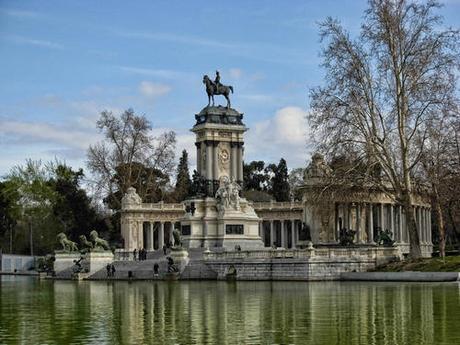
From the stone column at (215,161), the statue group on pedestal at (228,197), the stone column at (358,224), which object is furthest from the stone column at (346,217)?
the stone column at (215,161)

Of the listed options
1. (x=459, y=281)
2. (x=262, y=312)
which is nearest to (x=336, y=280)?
(x=459, y=281)

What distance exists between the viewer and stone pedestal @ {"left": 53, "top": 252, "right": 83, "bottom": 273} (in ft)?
222

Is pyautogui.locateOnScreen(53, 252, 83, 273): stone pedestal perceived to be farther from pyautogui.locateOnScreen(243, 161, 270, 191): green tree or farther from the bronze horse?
pyautogui.locateOnScreen(243, 161, 270, 191): green tree

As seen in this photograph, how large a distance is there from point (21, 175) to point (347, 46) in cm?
5840

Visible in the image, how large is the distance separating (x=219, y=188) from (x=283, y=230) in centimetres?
2074

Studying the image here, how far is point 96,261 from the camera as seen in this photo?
64.2m

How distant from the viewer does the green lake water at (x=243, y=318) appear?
19531 mm

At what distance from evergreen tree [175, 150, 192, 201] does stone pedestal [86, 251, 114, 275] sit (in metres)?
28.7

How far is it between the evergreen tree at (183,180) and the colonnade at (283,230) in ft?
29.5

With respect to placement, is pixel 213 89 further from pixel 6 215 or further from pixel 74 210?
pixel 6 215

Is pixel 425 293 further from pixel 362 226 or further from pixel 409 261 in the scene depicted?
pixel 362 226

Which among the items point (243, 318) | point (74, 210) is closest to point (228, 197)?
point (74, 210)

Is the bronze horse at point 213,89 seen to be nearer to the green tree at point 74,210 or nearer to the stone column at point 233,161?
the stone column at point 233,161

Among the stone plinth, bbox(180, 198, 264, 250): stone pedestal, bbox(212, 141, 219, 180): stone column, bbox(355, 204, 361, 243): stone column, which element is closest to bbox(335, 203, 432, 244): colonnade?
bbox(355, 204, 361, 243): stone column
